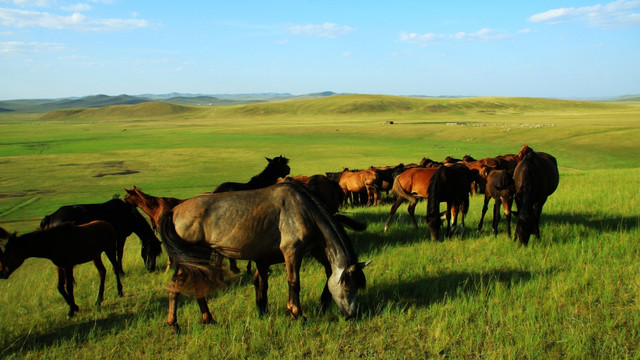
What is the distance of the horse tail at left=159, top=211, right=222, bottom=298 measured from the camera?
459 cm

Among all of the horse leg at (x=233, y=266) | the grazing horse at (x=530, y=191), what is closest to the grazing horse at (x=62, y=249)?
the horse leg at (x=233, y=266)

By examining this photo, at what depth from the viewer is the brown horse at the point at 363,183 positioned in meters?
16.5

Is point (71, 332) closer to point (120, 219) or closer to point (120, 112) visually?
point (120, 219)

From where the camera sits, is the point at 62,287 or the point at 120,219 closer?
the point at 62,287

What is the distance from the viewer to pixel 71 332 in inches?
193

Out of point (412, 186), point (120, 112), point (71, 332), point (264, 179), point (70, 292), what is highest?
point (120, 112)

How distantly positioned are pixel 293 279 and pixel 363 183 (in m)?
12.3

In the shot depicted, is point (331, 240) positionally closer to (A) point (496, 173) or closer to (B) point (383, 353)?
(B) point (383, 353)

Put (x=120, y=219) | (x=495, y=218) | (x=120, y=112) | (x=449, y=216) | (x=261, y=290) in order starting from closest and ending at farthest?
(x=261, y=290), (x=120, y=219), (x=495, y=218), (x=449, y=216), (x=120, y=112)

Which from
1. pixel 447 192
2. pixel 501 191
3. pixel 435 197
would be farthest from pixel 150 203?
pixel 501 191

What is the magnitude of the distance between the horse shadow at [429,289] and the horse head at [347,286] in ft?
0.72

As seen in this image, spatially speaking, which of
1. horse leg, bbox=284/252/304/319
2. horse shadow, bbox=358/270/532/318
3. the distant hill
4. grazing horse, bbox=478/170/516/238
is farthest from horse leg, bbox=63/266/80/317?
the distant hill

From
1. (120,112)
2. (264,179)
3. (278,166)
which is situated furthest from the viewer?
(120,112)

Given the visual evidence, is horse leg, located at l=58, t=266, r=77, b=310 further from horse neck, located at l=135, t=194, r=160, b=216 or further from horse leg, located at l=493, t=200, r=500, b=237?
horse leg, located at l=493, t=200, r=500, b=237
